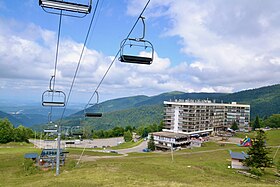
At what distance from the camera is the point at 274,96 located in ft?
627

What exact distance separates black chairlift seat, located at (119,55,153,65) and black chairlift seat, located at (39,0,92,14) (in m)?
2.26

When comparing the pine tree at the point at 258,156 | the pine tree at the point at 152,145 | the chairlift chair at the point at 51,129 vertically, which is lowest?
the pine tree at the point at 152,145

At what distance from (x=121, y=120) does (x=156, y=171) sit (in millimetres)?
166208

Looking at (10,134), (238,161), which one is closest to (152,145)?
(238,161)

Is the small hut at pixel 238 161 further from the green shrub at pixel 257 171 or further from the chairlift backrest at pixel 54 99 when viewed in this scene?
the chairlift backrest at pixel 54 99

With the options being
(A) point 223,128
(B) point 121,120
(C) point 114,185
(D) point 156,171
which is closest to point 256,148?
(D) point 156,171

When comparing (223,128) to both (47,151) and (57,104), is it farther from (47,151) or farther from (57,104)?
(57,104)

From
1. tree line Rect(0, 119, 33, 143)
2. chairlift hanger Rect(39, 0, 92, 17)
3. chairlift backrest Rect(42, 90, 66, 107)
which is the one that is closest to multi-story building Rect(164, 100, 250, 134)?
tree line Rect(0, 119, 33, 143)

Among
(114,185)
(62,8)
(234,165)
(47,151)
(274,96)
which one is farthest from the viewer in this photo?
(274,96)

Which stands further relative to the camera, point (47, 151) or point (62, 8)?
point (47, 151)

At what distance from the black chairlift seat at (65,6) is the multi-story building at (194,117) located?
259 feet

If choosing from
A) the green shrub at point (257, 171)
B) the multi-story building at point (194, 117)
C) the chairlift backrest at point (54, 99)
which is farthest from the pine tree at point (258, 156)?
the multi-story building at point (194, 117)

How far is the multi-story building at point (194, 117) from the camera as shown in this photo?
8200 cm

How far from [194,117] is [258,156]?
54.2m
